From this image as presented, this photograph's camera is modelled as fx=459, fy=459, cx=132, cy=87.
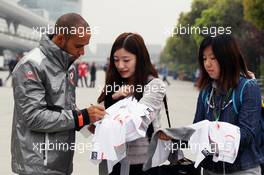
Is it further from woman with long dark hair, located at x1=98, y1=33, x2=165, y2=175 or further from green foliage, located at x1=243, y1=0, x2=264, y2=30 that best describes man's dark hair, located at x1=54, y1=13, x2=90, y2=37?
green foliage, located at x1=243, y1=0, x2=264, y2=30

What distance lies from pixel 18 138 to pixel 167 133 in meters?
0.75

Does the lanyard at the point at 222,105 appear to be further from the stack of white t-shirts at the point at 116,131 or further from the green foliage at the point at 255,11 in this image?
the green foliage at the point at 255,11

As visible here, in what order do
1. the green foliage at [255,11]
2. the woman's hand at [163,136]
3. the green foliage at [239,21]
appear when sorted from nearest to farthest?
1. the woman's hand at [163,136]
2. the green foliage at [255,11]
3. the green foliage at [239,21]

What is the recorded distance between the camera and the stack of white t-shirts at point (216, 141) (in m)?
2.26

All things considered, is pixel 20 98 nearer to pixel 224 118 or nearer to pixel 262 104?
pixel 224 118

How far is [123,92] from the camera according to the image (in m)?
2.54

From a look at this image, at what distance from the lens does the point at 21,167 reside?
2234 millimetres

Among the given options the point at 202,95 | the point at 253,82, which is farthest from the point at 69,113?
the point at 253,82

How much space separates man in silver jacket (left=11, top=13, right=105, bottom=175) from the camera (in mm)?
2160

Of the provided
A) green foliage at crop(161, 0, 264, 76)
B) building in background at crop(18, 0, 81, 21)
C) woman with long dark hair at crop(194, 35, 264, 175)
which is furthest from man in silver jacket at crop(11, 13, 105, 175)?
building in background at crop(18, 0, 81, 21)

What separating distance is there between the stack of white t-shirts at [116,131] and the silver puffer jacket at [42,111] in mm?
153

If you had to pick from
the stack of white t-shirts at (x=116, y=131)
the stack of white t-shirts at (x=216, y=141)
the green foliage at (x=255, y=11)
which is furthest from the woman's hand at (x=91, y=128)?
the green foliage at (x=255, y=11)

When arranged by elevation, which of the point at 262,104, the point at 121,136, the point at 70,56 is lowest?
the point at 121,136

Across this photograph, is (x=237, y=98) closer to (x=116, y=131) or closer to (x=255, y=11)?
(x=116, y=131)
